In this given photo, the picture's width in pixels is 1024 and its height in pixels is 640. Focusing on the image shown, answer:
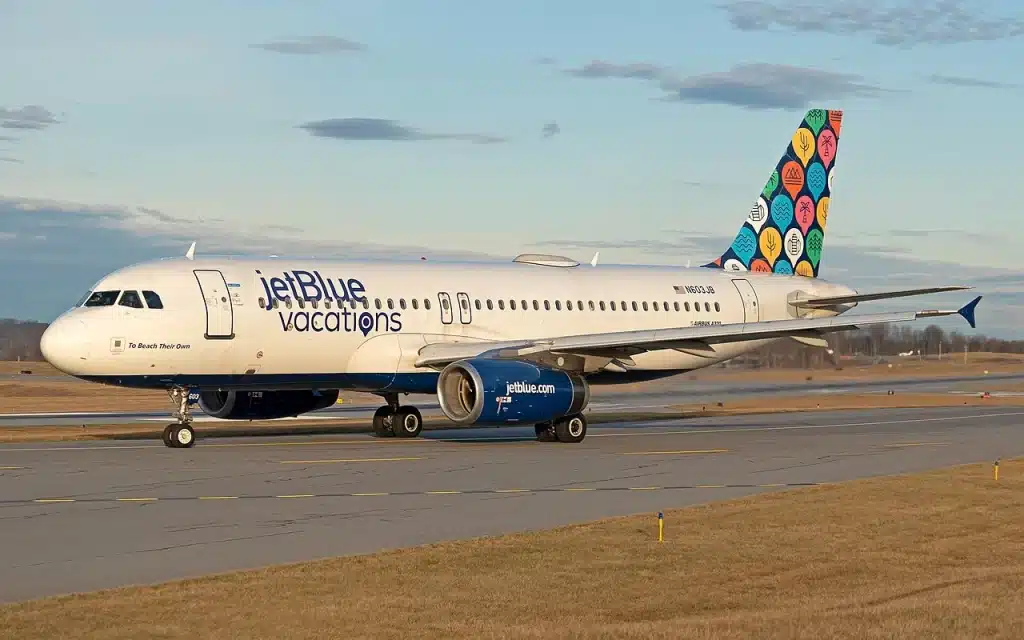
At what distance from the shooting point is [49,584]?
12688mm

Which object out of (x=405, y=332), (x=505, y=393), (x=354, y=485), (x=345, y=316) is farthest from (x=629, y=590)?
(x=405, y=332)

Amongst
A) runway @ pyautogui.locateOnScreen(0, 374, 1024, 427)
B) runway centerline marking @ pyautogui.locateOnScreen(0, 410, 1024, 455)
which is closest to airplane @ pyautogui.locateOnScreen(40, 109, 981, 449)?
runway centerline marking @ pyautogui.locateOnScreen(0, 410, 1024, 455)

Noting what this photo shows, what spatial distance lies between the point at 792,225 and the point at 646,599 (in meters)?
31.1

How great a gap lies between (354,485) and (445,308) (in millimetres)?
12104

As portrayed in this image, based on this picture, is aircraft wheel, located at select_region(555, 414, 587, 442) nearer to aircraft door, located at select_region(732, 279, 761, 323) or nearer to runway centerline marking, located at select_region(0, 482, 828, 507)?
aircraft door, located at select_region(732, 279, 761, 323)

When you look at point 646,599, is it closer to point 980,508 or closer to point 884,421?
point 980,508

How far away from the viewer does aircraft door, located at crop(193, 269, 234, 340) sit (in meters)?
29.2

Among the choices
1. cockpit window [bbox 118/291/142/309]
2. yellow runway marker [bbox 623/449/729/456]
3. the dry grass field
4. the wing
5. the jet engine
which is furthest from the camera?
the jet engine

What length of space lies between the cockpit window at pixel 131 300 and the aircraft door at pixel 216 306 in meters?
1.37

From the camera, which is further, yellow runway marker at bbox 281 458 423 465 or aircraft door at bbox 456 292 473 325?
aircraft door at bbox 456 292 473 325

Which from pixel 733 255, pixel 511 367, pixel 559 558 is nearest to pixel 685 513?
pixel 559 558

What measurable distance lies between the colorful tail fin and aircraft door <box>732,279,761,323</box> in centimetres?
168

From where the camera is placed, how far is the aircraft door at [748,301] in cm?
3891

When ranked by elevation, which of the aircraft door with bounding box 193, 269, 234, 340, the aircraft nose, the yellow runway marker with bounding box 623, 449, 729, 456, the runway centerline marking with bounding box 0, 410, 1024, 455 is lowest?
the runway centerline marking with bounding box 0, 410, 1024, 455
